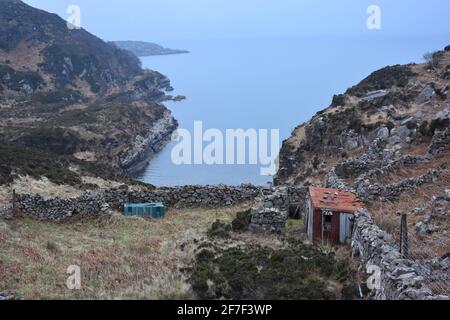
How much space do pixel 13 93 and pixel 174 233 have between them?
9539 centimetres

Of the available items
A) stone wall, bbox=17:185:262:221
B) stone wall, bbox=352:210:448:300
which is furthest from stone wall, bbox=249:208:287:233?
stone wall, bbox=17:185:262:221

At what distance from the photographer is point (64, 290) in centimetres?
1090

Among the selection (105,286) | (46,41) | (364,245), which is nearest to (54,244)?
(105,286)

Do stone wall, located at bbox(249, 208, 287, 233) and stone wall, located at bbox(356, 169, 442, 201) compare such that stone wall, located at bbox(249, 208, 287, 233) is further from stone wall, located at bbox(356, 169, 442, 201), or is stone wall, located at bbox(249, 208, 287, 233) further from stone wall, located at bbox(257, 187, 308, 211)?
stone wall, located at bbox(356, 169, 442, 201)

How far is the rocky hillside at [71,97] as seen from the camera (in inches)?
2731

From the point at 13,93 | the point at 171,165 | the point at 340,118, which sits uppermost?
the point at 13,93

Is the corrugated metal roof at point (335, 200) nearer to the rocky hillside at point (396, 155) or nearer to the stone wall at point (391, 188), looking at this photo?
the rocky hillside at point (396, 155)

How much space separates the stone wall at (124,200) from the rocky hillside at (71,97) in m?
11.2

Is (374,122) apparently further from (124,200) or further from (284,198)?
(124,200)

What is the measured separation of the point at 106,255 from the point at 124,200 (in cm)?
695

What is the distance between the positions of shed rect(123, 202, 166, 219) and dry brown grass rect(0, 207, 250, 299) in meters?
0.43

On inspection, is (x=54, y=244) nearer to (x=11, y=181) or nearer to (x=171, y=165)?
(x=11, y=181)

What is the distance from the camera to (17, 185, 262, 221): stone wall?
743 inches

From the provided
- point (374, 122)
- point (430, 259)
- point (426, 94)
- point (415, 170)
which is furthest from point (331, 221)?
point (426, 94)
